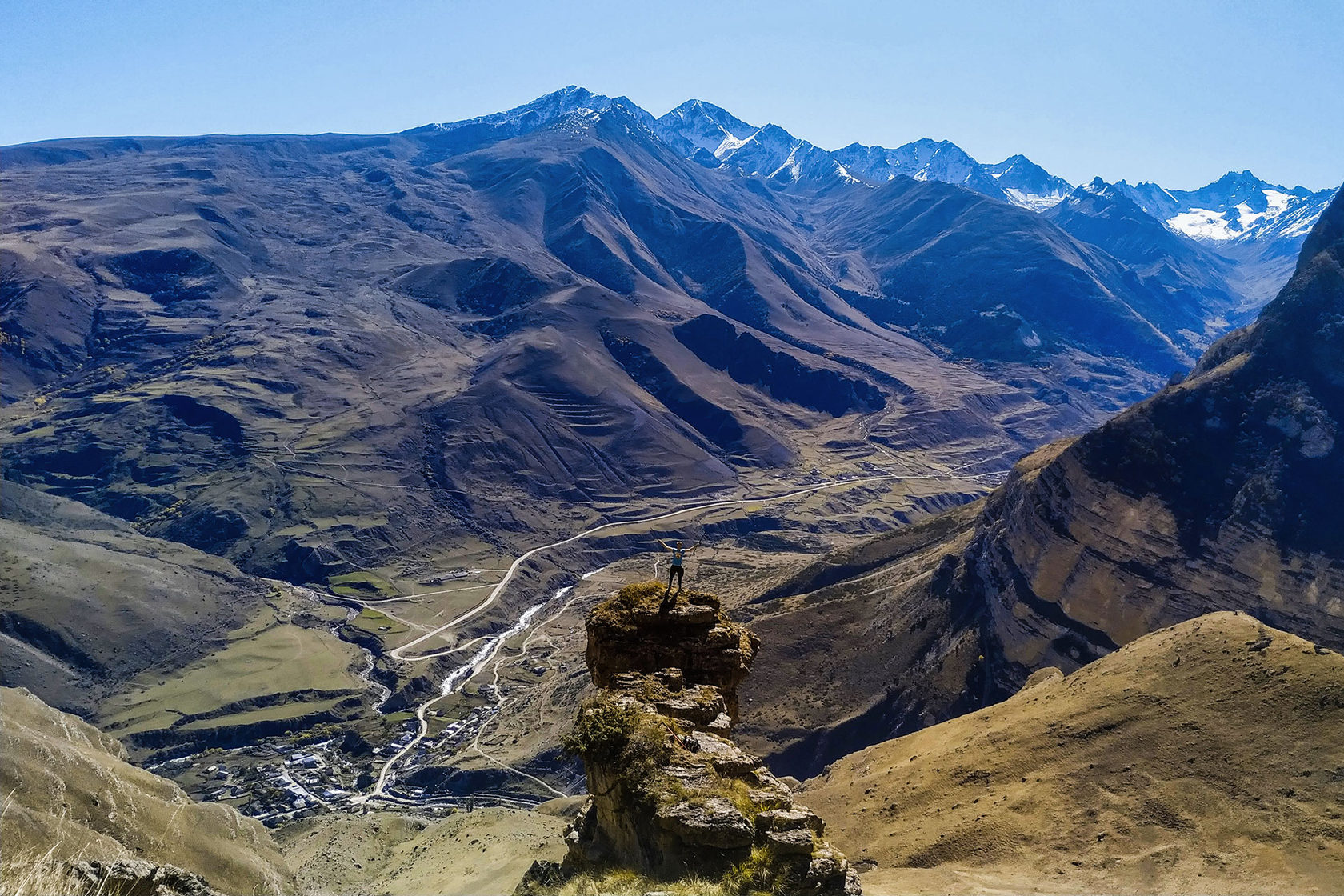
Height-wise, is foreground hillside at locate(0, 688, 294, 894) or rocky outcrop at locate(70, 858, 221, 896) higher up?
rocky outcrop at locate(70, 858, 221, 896)

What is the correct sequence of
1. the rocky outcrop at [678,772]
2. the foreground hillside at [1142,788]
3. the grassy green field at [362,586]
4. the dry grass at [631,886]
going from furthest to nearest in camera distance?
the grassy green field at [362,586], the foreground hillside at [1142,788], the rocky outcrop at [678,772], the dry grass at [631,886]

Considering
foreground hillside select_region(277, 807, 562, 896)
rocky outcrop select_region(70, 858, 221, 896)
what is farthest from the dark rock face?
foreground hillside select_region(277, 807, 562, 896)

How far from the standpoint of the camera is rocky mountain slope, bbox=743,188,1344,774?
61.7 metres

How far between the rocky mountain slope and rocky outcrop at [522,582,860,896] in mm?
42239

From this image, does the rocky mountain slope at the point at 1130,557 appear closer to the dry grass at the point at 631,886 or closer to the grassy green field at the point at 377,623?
the dry grass at the point at 631,886

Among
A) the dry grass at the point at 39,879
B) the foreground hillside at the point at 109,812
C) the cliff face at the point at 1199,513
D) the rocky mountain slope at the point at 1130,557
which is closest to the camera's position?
the dry grass at the point at 39,879

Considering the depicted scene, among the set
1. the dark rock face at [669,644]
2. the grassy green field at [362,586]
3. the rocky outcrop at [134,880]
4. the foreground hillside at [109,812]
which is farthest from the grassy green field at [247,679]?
the rocky outcrop at [134,880]

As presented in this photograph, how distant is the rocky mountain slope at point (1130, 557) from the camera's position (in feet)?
202

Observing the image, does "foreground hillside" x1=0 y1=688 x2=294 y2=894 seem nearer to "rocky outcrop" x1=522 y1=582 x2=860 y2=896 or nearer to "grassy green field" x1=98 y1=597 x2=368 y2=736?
"rocky outcrop" x1=522 y1=582 x2=860 y2=896

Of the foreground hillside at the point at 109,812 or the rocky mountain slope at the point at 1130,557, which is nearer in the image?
the foreground hillside at the point at 109,812

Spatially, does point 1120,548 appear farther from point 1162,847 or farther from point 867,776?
point 1162,847

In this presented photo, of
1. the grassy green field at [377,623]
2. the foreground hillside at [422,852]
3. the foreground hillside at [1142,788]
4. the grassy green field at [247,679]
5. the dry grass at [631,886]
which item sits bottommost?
the grassy green field at [247,679]

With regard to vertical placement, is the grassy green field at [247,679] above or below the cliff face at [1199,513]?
below

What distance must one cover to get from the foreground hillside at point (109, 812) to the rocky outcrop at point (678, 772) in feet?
70.2
